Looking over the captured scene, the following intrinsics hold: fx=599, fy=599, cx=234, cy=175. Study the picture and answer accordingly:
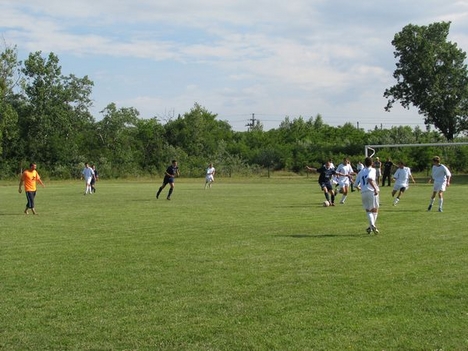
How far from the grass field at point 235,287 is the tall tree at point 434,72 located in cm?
4837

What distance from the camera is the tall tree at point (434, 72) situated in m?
60.8

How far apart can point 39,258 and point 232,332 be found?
19.5 feet

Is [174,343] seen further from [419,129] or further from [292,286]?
[419,129]

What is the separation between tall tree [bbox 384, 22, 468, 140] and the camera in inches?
2393

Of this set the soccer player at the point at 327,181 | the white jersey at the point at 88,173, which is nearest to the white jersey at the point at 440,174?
the soccer player at the point at 327,181

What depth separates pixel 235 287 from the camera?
8477 millimetres

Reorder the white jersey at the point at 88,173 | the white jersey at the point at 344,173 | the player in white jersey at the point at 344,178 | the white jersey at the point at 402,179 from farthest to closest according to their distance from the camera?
the white jersey at the point at 88,173
the white jersey at the point at 344,173
the player in white jersey at the point at 344,178
the white jersey at the point at 402,179

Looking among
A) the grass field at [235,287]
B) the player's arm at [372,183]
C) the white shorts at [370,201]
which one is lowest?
the grass field at [235,287]

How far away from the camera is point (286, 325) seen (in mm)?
6605

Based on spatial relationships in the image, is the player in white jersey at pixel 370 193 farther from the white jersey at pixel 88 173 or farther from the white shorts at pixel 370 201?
the white jersey at pixel 88 173

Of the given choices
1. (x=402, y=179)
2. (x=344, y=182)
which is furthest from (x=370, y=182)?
(x=344, y=182)

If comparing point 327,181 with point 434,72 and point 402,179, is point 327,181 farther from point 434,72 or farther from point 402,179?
point 434,72

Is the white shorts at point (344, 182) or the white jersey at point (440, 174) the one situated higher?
the white jersey at point (440, 174)

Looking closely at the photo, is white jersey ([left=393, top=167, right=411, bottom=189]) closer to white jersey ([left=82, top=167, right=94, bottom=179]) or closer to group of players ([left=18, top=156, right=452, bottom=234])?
group of players ([left=18, top=156, right=452, bottom=234])
